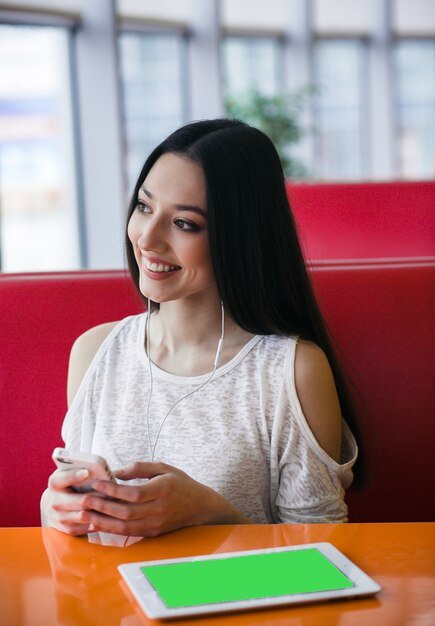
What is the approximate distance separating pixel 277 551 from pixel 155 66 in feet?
25.0

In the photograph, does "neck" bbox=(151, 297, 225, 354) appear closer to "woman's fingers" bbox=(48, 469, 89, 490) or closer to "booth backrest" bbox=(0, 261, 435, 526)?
"booth backrest" bbox=(0, 261, 435, 526)

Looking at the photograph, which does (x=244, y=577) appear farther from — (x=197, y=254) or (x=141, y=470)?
(x=197, y=254)

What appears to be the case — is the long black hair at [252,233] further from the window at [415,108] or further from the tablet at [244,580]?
the window at [415,108]

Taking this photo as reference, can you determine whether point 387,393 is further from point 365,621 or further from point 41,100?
point 41,100

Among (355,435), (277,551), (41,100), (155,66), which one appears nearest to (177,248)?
(355,435)

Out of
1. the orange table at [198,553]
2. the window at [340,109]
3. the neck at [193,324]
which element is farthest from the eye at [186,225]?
the window at [340,109]

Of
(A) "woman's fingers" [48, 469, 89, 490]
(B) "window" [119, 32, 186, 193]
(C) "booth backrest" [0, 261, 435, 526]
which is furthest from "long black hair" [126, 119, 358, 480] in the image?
(B) "window" [119, 32, 186, 193]

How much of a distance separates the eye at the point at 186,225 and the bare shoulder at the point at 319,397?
0.26 m

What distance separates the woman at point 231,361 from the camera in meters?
1.54

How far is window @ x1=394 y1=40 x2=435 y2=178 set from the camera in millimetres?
11078

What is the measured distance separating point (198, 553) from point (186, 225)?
60cm

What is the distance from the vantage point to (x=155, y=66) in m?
8.30

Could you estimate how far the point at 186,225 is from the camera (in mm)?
1549

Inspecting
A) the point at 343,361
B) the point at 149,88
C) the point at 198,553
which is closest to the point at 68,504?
the point at 198,553
